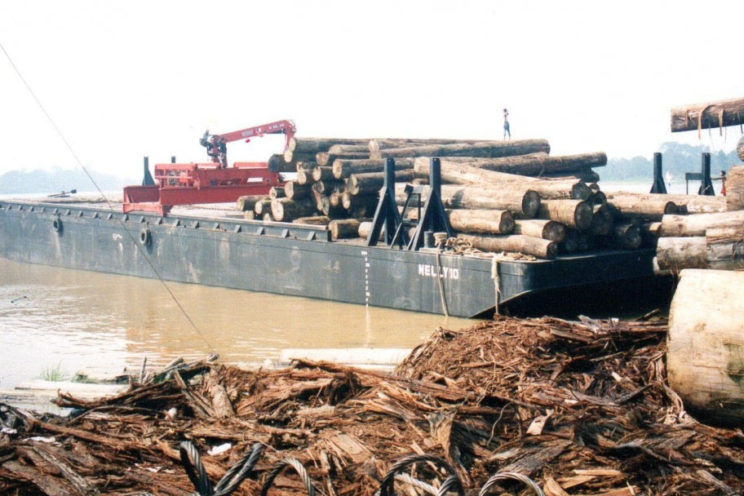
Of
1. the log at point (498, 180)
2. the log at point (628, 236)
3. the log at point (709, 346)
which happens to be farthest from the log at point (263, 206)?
the log at point (709, 346)

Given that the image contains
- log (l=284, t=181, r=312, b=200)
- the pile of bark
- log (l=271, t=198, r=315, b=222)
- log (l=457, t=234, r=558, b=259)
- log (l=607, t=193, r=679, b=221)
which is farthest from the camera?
log (l=271, t=198, r=315, b=222)

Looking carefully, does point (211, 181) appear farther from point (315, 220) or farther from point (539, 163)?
point (539, 163)

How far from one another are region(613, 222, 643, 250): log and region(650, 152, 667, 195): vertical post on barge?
15.1ft

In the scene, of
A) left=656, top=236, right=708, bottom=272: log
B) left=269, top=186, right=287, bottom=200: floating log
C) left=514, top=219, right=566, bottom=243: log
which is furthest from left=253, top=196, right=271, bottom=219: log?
left=656, top=236, right=708, bottom=272: log

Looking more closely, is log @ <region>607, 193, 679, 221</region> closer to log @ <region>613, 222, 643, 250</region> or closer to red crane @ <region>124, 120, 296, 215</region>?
log @ <region>613, 222, 643, 250</region>

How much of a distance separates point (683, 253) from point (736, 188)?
34.1 inches

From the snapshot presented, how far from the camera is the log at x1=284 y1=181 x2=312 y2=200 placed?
65.2ft

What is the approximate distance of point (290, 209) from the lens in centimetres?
2000

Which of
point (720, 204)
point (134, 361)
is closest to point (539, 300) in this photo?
point (720, 204)

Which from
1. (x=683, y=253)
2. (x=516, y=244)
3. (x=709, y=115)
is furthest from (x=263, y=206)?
(x=683, y=253)

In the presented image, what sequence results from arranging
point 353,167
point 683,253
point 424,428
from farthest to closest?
1. point 353,167
2. point 683,253
3. point 424,428

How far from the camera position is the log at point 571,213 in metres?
14.8

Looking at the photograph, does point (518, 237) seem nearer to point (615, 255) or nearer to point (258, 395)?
point (615, 255)

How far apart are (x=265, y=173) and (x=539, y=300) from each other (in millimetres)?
12784
